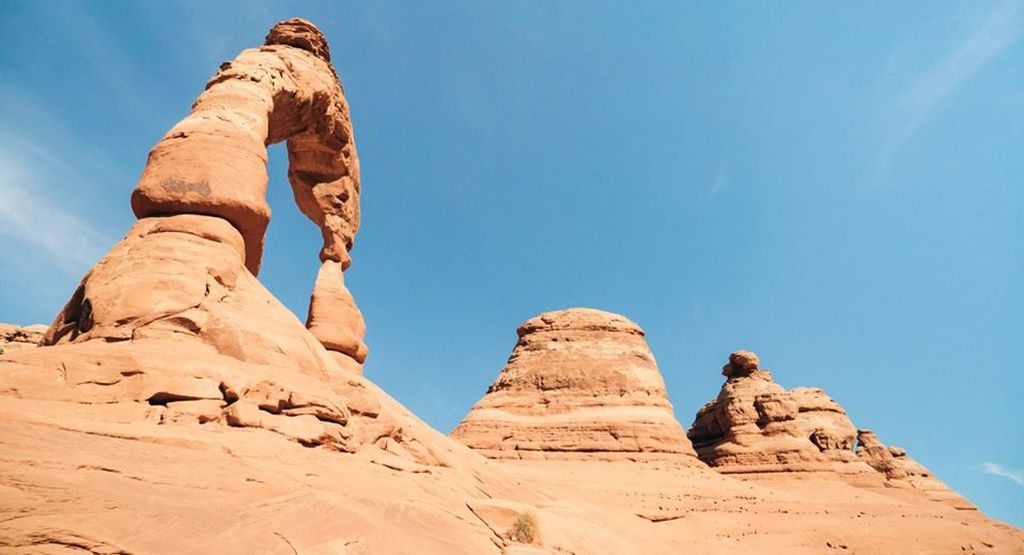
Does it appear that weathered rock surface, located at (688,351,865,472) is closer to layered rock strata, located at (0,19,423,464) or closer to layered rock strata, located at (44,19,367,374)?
layered rock strata, located at (44,19,367,374)

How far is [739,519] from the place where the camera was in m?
19.2

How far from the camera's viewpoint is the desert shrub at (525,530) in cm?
681

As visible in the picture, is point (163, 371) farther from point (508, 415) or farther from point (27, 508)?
point (508, 415)

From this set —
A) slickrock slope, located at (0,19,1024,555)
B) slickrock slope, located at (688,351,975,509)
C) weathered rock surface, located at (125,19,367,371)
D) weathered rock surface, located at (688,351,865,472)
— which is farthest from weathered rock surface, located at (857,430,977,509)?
weathered rock surface, located at (125,19,367,371)

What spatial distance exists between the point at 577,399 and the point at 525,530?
23.8 m

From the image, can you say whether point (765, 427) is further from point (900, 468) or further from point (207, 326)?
point (207, 326)

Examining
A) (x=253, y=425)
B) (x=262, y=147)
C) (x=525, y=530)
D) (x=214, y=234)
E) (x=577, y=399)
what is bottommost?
(x=525, y=530)

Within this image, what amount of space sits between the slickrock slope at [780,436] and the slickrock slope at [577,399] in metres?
8.20

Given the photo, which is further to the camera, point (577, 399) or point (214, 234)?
point (577, 399)

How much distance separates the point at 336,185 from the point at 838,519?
77.2 feet

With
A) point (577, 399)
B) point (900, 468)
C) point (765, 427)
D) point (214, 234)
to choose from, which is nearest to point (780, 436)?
point (765, 427)

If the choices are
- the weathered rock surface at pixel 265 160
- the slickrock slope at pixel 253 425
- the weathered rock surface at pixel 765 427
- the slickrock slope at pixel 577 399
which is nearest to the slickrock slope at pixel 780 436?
the weathered rock surface at pixel 765 427

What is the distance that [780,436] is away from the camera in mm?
33875

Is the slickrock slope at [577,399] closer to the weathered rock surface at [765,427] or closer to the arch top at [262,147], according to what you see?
the weathered rock surface at [765,427]
